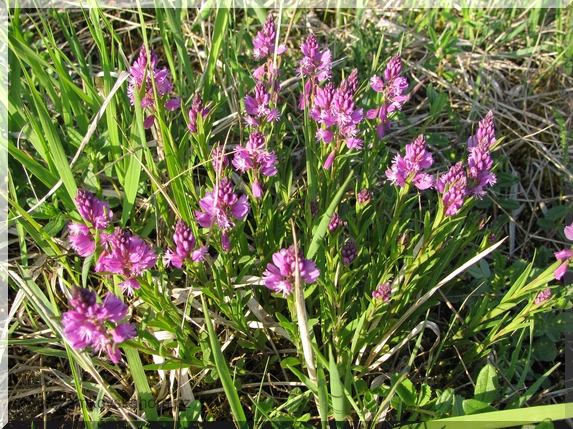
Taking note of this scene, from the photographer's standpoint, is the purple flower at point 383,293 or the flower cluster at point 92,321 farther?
the purple flower at point 383,293

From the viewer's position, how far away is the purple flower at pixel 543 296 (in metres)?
2.42

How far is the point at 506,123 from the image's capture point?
426 cm

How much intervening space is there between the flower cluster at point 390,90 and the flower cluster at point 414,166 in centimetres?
41

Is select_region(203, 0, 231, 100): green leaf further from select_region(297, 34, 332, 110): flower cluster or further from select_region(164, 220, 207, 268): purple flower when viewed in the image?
select_region(164, 220, 207, 268): purple flower

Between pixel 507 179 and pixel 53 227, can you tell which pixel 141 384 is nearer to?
pixel 53 227

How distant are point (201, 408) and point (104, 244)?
3.75 feet

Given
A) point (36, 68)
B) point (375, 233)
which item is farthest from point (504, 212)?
point (36, 68)

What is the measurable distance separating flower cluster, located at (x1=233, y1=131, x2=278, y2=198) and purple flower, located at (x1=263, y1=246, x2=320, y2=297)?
1.56 ft

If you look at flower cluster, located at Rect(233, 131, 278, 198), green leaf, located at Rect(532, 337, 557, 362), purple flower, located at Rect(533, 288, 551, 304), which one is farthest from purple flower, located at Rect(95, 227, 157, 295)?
green leaf, located at Rect(532, 337, 557, 362)

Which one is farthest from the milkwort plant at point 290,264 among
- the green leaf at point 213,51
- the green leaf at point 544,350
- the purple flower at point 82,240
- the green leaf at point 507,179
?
the green leaf at point 507,179

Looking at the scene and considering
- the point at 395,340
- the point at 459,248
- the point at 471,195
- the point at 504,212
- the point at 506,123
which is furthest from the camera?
the point at 506,123

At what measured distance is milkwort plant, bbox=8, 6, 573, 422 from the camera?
2168mm

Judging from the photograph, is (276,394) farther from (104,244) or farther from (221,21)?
(221,21)

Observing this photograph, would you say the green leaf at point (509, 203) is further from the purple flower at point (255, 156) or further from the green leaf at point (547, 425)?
the purple flower at point (255, 156)
